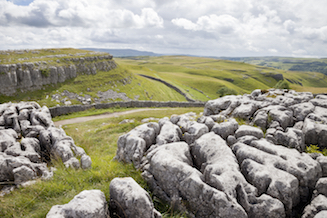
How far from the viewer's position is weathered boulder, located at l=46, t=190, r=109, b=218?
4.87m

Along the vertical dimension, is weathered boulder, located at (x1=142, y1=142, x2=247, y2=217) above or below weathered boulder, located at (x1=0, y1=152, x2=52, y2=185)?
above

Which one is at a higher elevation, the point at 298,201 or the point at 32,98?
the point at 298,201

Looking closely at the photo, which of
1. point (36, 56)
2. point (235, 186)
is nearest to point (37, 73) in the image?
point (36, 56)

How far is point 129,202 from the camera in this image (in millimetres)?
5516

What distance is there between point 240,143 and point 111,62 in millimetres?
60634

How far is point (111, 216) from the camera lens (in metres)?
5.68

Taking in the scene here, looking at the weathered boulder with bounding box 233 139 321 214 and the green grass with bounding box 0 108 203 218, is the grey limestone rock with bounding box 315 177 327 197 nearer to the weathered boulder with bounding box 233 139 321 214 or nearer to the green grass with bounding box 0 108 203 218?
the weathered boulder with bounding box 233 139 321 214

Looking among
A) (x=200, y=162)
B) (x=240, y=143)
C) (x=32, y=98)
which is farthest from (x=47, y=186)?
(x=32, y=98)

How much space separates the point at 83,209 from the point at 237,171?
18.6ft

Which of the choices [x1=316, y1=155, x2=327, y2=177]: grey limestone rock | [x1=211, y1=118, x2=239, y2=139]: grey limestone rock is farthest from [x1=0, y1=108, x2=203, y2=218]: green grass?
[x1=316, y1=155, x2=327, y2=177]: grey limestone rock

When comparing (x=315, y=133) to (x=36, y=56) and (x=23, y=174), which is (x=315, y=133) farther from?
(x=36, y=56)

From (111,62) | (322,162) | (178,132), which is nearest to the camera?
(322,162)

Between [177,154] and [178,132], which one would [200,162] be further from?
[178,132]

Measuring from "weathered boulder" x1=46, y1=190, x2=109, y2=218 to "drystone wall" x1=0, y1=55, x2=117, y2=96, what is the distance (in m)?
44.6
